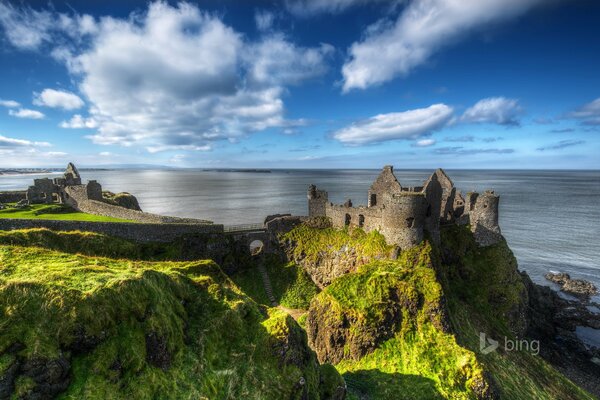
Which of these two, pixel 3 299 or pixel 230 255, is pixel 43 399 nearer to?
pixel 3 299

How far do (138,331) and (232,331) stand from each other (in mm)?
3348

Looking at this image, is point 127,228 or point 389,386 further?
point 127,228

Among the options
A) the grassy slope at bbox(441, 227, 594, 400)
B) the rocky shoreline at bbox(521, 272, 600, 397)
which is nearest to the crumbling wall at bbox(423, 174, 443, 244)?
the grassy slope at bbox(441, 227, 594, 400)

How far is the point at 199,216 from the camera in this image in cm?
7819

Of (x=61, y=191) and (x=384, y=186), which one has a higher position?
(x=384, y=186)

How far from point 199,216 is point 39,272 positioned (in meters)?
71.8

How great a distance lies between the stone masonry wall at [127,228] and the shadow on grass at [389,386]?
2176 cm

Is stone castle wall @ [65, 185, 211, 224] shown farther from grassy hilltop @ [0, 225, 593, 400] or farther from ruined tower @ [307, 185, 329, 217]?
ruined tower @ [307, 185, 329, 217]

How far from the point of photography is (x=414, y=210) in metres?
26.0

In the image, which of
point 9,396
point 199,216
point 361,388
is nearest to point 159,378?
point 9,396

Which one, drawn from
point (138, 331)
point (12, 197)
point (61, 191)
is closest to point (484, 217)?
point (138, 331)

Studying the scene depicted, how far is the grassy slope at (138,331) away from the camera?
764 centimetres

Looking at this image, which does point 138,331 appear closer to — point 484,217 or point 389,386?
point 389,386

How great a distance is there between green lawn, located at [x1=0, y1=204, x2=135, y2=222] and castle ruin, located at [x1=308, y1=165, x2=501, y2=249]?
23701 mm
